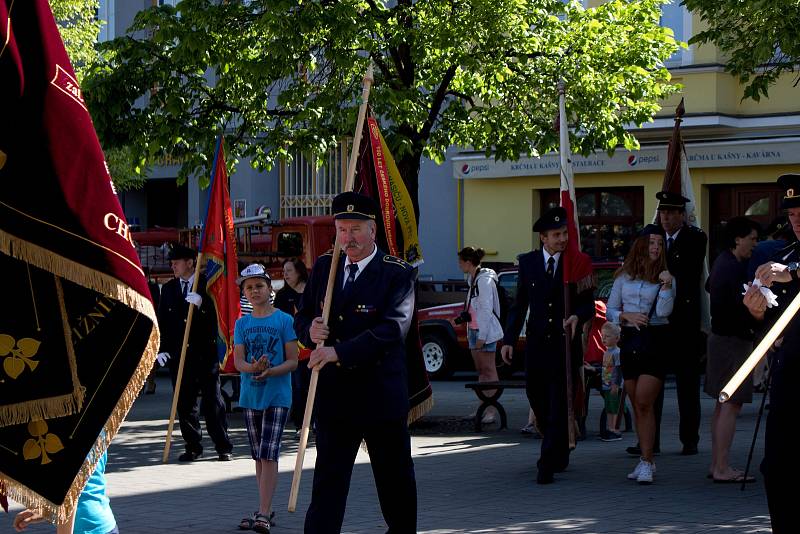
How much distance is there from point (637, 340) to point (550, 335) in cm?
72

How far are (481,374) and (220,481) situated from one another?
19.3 ft

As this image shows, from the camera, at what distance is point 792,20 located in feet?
39.4

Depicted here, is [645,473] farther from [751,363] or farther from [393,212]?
[751,363]

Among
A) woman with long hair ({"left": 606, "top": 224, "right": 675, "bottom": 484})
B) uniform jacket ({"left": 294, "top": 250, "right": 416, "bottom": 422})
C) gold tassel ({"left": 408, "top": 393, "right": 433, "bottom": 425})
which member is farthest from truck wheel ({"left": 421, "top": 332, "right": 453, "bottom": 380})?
uniform jacket ({"left": 294, "top": 250, "right": 416, "bottom": 422})

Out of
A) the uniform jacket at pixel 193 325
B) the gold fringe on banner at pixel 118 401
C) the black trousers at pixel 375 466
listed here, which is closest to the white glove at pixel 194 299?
the uniform jacket at pixel 193 325

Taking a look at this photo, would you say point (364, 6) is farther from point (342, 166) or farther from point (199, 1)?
point (342, 166)

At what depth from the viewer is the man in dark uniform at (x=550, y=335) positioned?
10.2 meters

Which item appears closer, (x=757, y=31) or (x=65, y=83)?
(x=65, y=83)

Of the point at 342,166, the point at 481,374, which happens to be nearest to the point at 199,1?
the point at 481,374

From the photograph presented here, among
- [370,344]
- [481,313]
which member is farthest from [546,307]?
[481,313]

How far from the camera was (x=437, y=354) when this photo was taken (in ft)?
72.5

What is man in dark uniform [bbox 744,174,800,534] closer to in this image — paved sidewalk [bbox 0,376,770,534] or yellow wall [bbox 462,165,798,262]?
paved sidewalk [bbox 0,376,770,534]

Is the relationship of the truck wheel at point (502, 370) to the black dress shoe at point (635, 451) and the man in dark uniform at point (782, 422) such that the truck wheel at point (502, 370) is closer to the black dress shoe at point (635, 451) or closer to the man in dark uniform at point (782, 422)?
the black dress shoe at point (635, 451)

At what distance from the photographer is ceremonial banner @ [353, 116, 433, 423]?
9898 millimetres
